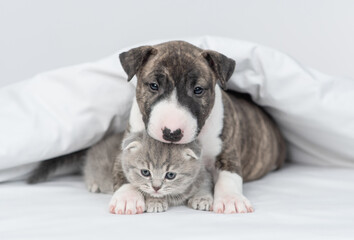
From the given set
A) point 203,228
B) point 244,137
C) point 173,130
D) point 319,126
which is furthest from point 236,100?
point 203,228

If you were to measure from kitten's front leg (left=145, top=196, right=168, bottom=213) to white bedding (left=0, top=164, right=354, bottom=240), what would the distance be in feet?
0.14

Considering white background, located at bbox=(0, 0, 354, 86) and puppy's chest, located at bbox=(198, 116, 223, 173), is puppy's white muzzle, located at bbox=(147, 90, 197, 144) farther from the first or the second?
white background, located at bbox=(0, 0, 354, 86)

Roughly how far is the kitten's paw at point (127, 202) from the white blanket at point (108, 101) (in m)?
0.82

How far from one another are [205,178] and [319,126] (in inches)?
43.8

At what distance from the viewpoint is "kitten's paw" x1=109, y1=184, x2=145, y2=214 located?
10.4 feet

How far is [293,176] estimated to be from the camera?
13.5 ft

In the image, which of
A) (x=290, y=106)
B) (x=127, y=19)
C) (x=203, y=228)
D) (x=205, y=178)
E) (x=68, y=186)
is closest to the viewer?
(x=203, y=228)

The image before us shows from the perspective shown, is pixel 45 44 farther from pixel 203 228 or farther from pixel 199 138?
pixel 203 228

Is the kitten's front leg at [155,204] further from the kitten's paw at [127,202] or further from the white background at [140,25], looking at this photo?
the white background at [140,25]

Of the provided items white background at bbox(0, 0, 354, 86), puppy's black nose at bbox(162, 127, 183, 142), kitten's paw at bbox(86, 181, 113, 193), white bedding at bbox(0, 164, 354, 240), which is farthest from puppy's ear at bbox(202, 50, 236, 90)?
white background at bbox(0, 0, 354, 86)

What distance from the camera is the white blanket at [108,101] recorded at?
3924 mm

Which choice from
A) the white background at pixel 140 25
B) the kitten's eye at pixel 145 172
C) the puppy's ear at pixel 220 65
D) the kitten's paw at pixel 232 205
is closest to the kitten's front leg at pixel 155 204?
the kitten's eye at pixel 145 172

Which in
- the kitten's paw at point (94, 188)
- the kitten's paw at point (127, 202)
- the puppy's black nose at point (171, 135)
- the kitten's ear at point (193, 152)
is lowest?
the kitten's paw at point (94, 188)

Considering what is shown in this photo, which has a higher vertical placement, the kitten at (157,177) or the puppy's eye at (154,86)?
the puppy's eye at (154,86)
